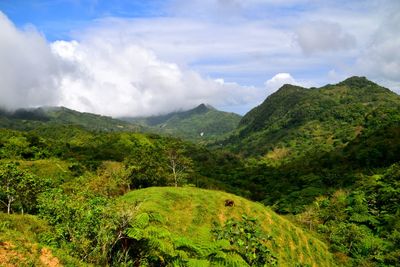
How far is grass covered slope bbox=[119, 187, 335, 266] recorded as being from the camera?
105 feet

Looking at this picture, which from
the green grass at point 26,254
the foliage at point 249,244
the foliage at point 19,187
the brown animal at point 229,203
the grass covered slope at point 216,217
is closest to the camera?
the green grass at point 26,254

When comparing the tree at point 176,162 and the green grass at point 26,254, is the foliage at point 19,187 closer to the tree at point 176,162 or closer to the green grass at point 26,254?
the tree at point 176,162

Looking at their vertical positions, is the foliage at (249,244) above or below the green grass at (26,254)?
below

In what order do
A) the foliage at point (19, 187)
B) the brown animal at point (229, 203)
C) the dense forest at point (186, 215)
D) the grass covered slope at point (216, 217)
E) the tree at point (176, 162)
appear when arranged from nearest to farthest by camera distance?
the dense forest at point (186, 215), the grass covered slope at point (216, 217), the foliage at point (19, 187), the brown animal at point (229, 203), the tree at point (176, 162)

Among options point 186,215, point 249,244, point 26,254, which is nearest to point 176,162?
point 186,215

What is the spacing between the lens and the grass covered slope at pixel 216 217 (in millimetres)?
31969

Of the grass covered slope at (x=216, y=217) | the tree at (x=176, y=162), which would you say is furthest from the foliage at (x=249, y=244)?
the tree at (x=176, y=162)

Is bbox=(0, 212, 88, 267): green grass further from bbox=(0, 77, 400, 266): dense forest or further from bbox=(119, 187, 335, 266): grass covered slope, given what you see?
bbox=(119, 187, 335, 266): grass covered slope

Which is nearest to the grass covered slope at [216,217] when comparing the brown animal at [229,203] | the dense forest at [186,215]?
the dense forest at [186,215]

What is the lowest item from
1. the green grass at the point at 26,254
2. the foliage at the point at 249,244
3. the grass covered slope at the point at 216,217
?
the grass covered slope at the point at 216,217

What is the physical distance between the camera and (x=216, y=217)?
35250 millimetres

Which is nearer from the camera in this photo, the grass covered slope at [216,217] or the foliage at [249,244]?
the foliage at [249,244]

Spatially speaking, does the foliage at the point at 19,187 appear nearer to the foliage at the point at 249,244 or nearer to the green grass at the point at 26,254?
the green grass at the point at 26,254

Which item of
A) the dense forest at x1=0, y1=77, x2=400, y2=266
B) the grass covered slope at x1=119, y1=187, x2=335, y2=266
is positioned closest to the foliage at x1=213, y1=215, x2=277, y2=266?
the dense forest at x1=0, y1=77, x2=400, y2=266
